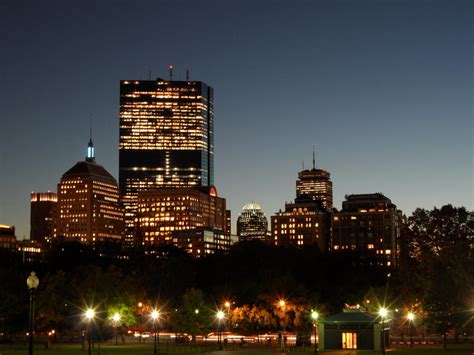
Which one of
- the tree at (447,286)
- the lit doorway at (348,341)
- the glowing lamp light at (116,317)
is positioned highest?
the tree at (447,286)

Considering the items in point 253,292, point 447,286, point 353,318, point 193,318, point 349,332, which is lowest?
point 349,332

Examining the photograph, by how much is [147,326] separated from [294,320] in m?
25.9

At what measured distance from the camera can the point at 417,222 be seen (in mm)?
114062

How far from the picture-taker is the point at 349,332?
86.6 metres

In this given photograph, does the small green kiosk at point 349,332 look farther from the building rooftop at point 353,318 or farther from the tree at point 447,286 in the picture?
the tree at point 447,286

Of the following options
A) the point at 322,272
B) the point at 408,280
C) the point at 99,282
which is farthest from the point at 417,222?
the point at 322,272

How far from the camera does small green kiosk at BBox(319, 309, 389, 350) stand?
85.6 metres

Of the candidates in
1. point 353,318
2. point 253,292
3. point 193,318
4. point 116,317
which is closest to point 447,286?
point 353,318

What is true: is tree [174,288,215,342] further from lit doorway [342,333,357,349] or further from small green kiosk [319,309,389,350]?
lit doorway [342,333,357,349]

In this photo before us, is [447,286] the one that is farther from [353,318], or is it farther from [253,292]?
[253,292]

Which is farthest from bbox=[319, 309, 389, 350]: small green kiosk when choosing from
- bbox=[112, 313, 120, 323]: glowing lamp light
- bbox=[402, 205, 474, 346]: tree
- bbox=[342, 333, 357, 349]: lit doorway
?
bbox=[112, 313, 120, 323]: glowing lamp light

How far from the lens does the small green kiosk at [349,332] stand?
3369 inches

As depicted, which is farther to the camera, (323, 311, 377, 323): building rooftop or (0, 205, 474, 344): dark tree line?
(323, 311, 377, 323): building rooftop

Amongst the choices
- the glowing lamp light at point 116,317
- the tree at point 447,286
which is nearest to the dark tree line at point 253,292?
the tree at point 447,286
